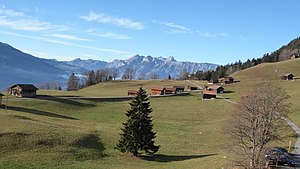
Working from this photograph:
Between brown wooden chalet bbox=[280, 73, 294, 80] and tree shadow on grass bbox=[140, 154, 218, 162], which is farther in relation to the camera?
brown wooden chalet bbox=[280, 73, 294, 80]

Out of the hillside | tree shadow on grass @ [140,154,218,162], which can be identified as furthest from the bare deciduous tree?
the hillside

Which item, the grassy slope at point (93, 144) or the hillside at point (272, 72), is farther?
the hillside at point (272, 72)

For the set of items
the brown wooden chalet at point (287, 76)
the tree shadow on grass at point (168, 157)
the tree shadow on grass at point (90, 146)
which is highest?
the brown wooden chalet at point (287, 76)

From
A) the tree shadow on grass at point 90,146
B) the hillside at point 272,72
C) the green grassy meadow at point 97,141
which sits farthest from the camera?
the hillside at point 272,72

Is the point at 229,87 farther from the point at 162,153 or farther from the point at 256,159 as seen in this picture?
the point at 256,159

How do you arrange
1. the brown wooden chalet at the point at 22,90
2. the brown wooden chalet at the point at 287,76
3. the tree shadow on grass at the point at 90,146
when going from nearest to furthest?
the tree shadow on grass at the point at 90,146 < the brown wooden chalet at the point at 22,90 < the brown wooden chalet at the point at 287,76

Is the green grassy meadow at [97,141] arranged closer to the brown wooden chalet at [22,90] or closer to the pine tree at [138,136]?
the pine tree at [138,136]

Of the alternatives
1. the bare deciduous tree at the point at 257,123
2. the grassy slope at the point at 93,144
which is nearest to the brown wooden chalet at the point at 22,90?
the grassy slope at the point at 93,144

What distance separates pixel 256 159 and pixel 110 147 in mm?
28676

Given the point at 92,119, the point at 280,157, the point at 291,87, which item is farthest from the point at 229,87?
the point at 280,157

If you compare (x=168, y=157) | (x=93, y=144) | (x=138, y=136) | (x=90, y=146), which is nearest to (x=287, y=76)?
(x=168, y=157)

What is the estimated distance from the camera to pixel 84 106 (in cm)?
10294

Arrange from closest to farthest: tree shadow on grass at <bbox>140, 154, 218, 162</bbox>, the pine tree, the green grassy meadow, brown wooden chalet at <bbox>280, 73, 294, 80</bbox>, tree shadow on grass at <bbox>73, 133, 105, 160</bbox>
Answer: the green grassy meadow < tree shadow on grass at <bbox>73, 133, 105, 160</bbox> < tree shadow on grass at <bbox>140, 154, 218, 162</bbox> < the pine tree < brown wooden chalet at <bbox>280, 73, 294, 80</bbox>

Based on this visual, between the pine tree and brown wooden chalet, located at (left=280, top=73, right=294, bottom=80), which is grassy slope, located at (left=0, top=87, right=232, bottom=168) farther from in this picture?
brown wooden chalet, located at (left=280, top=73, right=294, bottom=80)
